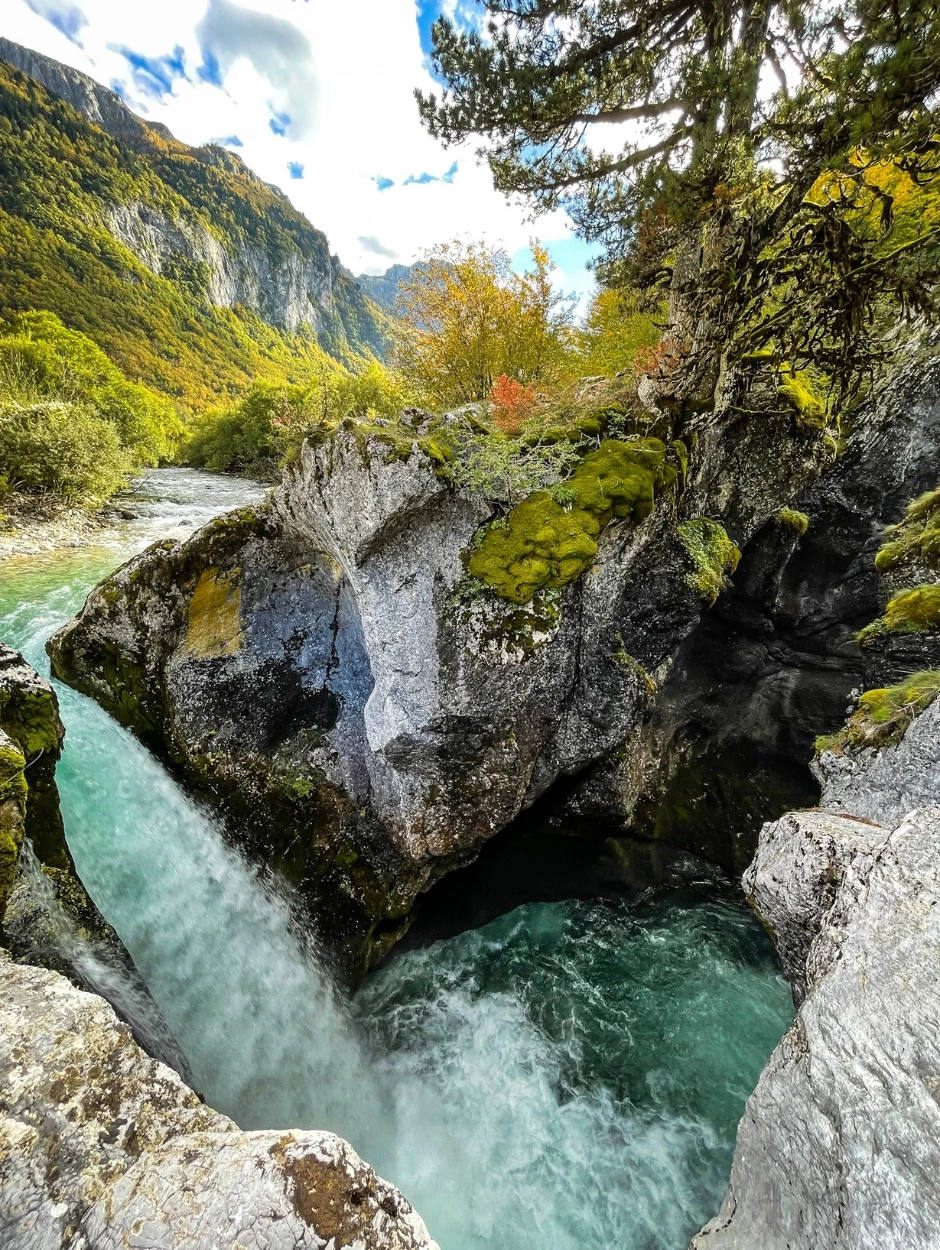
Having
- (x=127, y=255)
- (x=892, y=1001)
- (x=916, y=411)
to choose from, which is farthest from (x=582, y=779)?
(x=127, y=255)

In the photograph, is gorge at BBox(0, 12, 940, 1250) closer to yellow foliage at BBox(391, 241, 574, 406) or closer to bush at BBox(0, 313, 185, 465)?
yellow foliage at BBox(391, 241, 574, 406)

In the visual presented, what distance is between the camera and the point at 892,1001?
2609 mm

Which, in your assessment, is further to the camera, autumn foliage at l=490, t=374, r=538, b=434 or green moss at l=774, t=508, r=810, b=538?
autumn foliage at l=490, t=374, r=538, b=434

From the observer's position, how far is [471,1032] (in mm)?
6672

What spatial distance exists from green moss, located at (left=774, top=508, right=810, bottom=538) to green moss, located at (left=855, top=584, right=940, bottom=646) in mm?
2457

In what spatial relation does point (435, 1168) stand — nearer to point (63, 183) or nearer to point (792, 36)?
point (792, 36)

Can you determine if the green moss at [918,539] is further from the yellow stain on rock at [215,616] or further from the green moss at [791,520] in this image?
the yellow stain on rock at [215,616]

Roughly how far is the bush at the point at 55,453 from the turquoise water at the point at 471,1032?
1774 cm

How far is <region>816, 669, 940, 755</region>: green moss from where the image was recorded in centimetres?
491

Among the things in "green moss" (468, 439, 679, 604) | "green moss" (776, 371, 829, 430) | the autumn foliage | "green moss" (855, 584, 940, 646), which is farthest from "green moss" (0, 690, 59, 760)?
"green moss" (776, 371, 829, 430)

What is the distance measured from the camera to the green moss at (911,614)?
21.2 ft

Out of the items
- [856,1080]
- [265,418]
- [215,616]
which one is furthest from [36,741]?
[265,418]

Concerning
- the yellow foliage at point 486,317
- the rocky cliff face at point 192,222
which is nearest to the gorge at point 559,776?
the yellow foliage at point 486,317

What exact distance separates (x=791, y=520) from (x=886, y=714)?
5118mm
